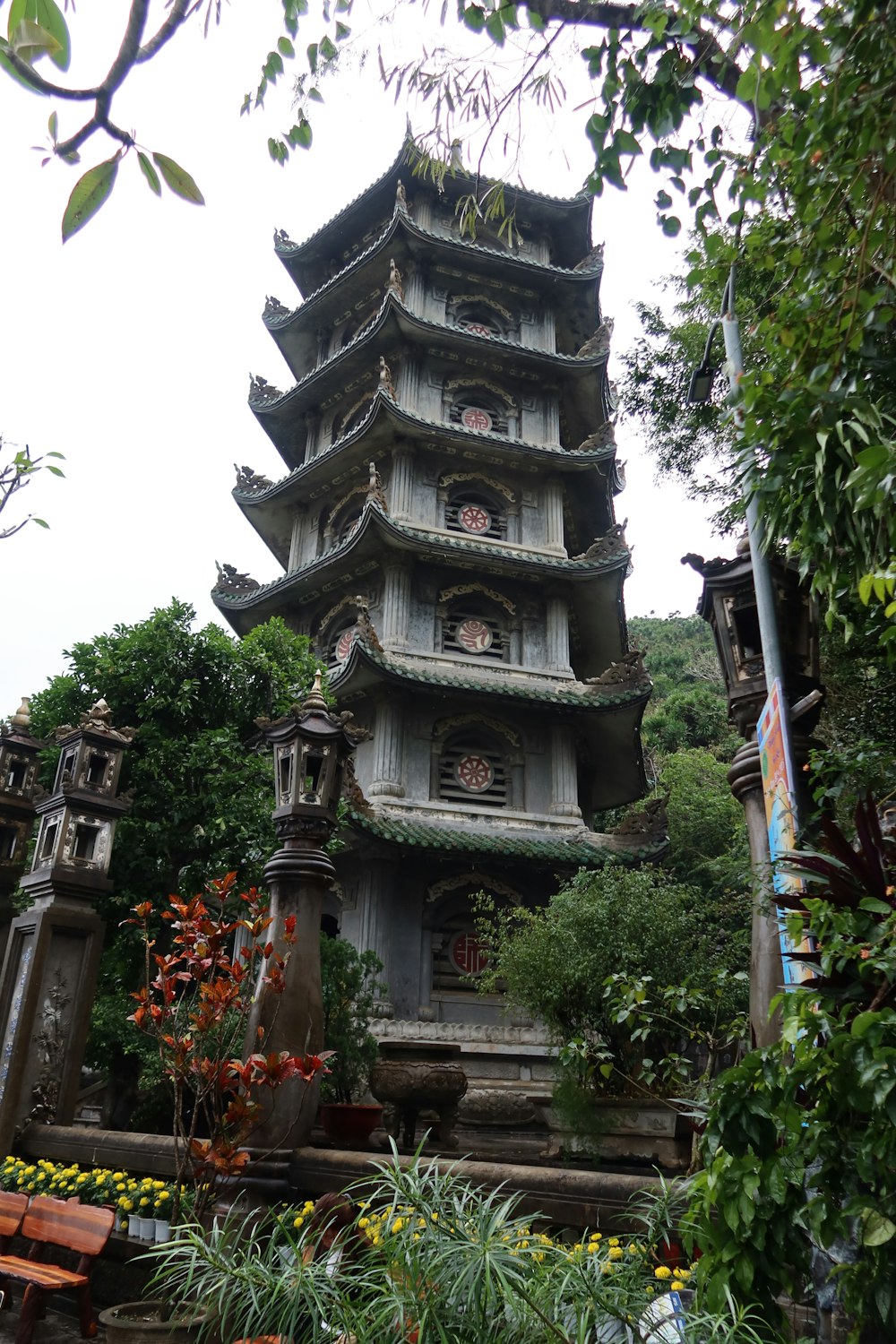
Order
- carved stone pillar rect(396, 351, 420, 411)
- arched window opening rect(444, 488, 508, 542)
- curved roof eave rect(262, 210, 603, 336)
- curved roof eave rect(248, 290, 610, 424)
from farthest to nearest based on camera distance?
curved roof eave rect(262, 210, 603, 336) < carved stone pillar rect(396, 351, 420, 411) < arched window opening rect(444, 488, 508, 542) < curved roof eave rect(248, 290, 610, 424)

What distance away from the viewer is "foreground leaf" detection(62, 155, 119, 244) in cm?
137

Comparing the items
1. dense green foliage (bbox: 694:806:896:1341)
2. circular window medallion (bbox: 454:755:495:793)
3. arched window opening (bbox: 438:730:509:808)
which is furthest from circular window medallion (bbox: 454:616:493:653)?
dense green foliage (bbox: 694:806:896:1341)

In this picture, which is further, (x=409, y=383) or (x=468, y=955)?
(x=409, y=383)

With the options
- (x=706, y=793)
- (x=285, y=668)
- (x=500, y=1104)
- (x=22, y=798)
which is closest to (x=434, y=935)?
(x=500, y=1104)

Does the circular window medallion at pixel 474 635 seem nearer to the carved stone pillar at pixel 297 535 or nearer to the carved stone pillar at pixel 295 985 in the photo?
the carved stone pillar at pixel 297 535

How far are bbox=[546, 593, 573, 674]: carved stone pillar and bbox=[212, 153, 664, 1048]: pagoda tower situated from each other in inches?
1.7

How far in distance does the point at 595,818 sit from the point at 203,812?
1686 cm

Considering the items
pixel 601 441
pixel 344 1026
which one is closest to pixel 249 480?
pixel 601 441

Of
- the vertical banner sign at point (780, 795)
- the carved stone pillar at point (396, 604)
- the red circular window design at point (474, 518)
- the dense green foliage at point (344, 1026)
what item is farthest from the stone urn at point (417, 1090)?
the red circular window design at point (474, 518)

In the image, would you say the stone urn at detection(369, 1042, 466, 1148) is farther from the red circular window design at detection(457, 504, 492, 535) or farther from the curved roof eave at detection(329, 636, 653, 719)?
the red circular window design at detection(457, 504, 492, 535)

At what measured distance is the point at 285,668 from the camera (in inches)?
436

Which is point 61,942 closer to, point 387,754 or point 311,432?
point 387,754

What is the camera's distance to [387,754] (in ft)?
47.6

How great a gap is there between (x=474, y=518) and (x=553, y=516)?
1466 mm
